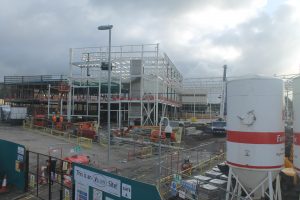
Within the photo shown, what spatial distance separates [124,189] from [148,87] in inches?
1800

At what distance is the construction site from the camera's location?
9.34 m

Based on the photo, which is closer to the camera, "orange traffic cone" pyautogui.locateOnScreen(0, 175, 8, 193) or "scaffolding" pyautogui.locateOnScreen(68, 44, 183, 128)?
"orange traffic cone" pyautogui.locateOnScreen(0, 175, 8, 193)

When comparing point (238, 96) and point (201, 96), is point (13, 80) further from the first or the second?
point (238, 96)

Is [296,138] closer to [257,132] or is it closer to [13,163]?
[257,132]

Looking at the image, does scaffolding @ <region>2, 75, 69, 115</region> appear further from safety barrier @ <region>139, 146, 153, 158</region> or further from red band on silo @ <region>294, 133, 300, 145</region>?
red band on silo @ <region>294, 133, 300, 145</region>

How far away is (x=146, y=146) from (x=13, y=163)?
58.4 feet

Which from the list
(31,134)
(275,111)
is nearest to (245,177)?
(275,111)

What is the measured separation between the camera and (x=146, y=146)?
106ft

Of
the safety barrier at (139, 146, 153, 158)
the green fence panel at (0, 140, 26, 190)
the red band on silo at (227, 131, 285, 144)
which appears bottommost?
the safety barrier at (139, 146, 153, 158)

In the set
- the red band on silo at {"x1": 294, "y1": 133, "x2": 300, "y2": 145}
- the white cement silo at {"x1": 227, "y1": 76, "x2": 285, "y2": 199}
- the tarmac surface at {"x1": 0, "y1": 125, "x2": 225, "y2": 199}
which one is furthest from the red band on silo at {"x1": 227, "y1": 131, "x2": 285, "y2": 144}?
the tarmac surface at {"x1": 0, "y1": 125, "x2": 225, "y2": 199}

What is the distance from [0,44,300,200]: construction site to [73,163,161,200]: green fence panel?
3 cm

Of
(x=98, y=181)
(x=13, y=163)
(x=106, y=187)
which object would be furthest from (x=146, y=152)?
(x=106, y=187)

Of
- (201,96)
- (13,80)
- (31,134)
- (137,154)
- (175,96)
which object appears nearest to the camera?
(137,154)

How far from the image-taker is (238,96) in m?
9.73
